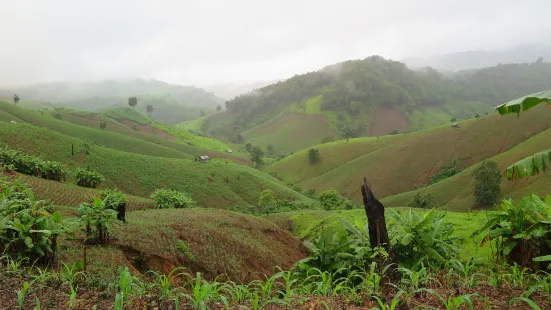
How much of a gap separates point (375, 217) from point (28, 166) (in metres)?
23.9

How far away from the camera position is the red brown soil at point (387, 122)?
166125mm

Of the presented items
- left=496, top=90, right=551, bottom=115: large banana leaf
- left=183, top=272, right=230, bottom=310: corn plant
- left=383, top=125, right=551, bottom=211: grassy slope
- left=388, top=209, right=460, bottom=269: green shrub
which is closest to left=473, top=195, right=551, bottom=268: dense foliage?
left=388, top=209, right=460, bottom=269: green shrub

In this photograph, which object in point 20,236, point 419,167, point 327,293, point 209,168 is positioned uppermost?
point 20,236

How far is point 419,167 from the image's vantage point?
247 feet

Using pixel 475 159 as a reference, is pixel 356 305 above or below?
above

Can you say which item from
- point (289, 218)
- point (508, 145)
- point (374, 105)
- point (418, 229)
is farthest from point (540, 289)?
point (374, 105)

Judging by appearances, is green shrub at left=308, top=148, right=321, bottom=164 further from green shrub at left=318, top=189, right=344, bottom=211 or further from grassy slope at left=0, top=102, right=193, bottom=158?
green shrub at left=318, top=189, right=344, bottom=211

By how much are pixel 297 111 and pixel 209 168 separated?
143m

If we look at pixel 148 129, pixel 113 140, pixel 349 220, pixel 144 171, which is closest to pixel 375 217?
pixel 349 220

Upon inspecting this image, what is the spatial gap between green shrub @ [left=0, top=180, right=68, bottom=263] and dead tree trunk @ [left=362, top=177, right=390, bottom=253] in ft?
19.3

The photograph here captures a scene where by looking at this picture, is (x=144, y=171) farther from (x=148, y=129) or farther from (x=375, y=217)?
(x=148, y=129)

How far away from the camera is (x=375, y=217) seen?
5.76 m

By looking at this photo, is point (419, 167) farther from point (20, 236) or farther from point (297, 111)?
point (297, 111)

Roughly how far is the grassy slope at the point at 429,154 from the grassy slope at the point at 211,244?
5327 centimetres
